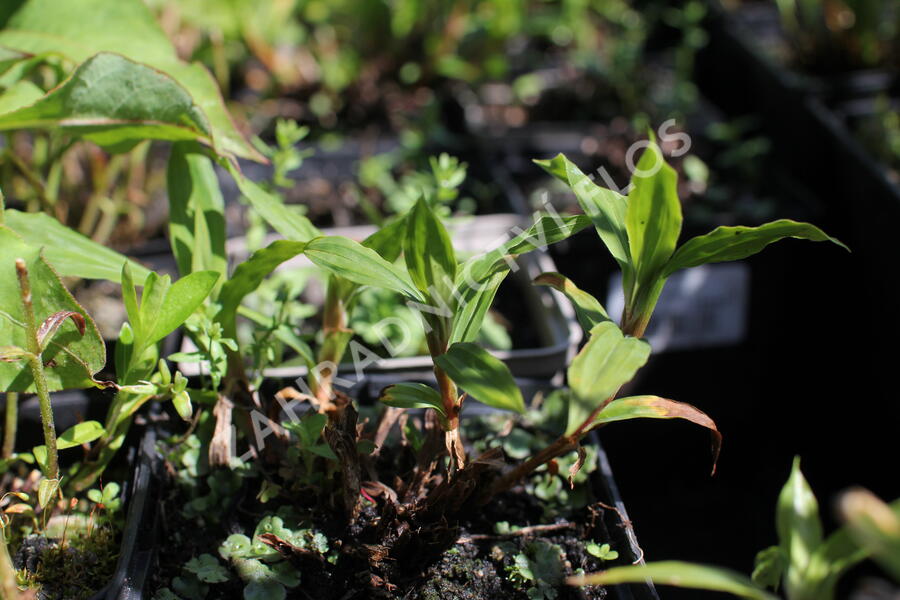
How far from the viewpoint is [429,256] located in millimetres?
713

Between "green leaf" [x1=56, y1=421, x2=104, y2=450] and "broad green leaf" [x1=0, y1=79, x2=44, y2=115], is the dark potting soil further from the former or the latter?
"broad green leaf" [x1=0, y1=79, x2=44, y2=115]

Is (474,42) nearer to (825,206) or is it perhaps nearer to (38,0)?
(825,206)

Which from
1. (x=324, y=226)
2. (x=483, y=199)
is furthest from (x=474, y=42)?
(x=324, y=226)

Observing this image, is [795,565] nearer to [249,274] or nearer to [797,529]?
[797,529]

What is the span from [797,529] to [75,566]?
2.09 feet

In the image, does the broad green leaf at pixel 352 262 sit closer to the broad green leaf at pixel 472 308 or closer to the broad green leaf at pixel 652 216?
the broad green leaf at pixel 472 308

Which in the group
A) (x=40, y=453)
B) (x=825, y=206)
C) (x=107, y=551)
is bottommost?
(x=107, y=551)

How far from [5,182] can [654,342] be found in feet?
3.16

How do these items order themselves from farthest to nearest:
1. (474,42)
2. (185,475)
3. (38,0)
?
(474,42) → (38,0) → (185,475)

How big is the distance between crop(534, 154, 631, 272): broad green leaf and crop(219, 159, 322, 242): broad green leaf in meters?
0.25

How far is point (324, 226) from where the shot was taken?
1.40m

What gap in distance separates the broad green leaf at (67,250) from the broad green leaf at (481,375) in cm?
34

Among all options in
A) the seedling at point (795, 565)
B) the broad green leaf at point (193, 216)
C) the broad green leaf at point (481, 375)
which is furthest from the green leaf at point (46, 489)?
the seedling at point (795, 565)

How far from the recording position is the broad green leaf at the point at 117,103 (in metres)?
0.79
